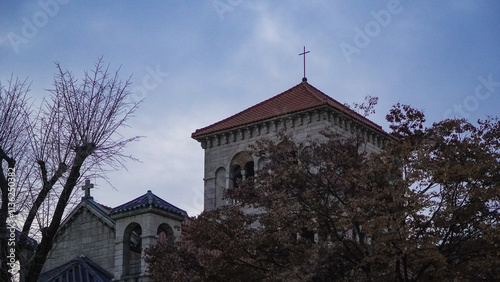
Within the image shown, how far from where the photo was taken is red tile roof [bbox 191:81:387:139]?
38703 mm

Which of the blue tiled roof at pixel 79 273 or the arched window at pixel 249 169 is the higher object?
the arched window at pixel 249 169

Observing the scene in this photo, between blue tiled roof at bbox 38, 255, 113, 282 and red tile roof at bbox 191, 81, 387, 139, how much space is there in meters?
11.5

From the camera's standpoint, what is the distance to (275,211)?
23375mm

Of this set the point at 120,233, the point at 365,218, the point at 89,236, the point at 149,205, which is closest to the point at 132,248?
the point at 120,233

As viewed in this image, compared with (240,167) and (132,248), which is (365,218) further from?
(240,167)

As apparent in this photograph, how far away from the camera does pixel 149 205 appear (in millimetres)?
27844

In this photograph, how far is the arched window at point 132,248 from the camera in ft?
94.5

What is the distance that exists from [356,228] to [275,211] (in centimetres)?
243

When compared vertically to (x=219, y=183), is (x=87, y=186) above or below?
below

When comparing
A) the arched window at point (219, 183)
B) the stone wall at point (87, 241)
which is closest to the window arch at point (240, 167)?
the arched window at point (219, 183)

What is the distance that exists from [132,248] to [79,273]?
2.50 metres

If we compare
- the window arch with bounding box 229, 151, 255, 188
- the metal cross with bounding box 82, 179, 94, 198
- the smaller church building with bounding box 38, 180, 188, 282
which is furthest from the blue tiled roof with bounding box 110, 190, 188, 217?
the window arch with bounding box 229, 151, 255, 188

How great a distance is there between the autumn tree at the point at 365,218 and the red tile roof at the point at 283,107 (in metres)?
12.7

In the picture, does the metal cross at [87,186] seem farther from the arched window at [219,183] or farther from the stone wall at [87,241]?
the arched window at [219,183]
